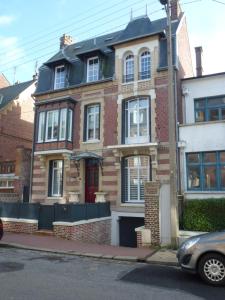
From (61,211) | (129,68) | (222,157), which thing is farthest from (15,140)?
(222,157)

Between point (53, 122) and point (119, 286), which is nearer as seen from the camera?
point (119, 286)

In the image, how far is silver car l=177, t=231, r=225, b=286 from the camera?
6.88m

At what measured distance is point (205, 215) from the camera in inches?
523

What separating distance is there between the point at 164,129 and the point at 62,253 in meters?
9.03

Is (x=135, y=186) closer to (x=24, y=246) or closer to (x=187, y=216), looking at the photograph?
(x=187, y=216)

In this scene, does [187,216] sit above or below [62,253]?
above

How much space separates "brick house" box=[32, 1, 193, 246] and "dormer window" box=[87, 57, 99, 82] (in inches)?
2.7

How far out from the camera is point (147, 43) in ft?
60.7

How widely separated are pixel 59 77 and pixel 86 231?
11619mm

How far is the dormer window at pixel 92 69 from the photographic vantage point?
66.1 feet

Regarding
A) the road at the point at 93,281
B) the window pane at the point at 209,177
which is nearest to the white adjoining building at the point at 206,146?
the window pane at the point at 209,177

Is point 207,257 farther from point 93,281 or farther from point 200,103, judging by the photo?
point 200,103

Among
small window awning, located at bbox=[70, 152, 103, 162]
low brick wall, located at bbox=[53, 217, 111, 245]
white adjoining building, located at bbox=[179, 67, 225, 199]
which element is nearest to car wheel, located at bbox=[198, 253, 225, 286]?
low brick wall, located at bbox=[53, 217, 111, 245]

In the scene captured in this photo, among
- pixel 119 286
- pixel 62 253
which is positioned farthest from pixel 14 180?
pixel 119 286
